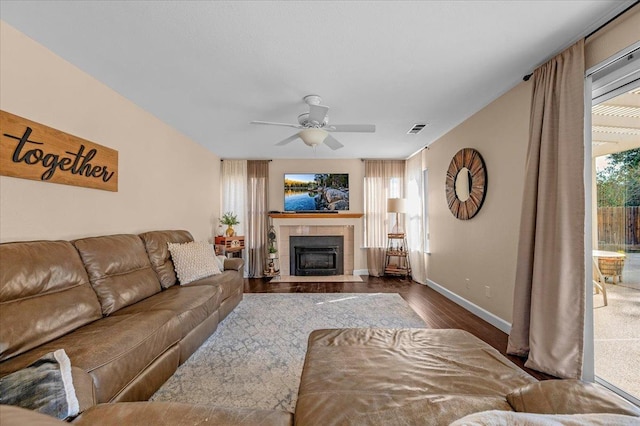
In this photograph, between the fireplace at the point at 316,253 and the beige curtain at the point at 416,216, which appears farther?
the fireplace at the point at 316,253

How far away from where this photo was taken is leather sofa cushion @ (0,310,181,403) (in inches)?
54.6

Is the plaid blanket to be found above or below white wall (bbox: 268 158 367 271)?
below

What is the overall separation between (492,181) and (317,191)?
344 centimetres

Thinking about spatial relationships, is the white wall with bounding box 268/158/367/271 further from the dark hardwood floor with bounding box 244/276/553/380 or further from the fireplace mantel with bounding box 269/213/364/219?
the dark hardwood floor with bounding box 244/276/553/380

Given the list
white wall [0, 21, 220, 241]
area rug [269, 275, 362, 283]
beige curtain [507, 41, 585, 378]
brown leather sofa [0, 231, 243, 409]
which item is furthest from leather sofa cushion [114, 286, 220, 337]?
beige curtain [507, 41, 585, 378]

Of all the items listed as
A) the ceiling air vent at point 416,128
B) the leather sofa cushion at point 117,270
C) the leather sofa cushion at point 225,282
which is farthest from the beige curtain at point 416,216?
the leather sofa cushion at point 117,270

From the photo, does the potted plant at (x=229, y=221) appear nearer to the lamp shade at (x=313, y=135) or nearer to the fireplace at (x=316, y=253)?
the fireplace at (x=316, y=253)

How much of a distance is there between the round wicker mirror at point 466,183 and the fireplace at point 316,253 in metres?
2.60

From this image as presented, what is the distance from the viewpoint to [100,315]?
201cm

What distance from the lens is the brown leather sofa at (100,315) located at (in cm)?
144

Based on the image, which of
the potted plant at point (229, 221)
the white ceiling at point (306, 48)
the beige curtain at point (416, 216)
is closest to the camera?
the white ceiling at point (306, 48)

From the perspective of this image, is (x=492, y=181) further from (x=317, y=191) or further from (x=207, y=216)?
(x=207, y=216)

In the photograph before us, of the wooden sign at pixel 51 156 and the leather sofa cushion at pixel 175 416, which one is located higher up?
the wooden sign at pixel 51 156

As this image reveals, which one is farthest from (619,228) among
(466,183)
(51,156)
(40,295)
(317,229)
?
(317,229)
